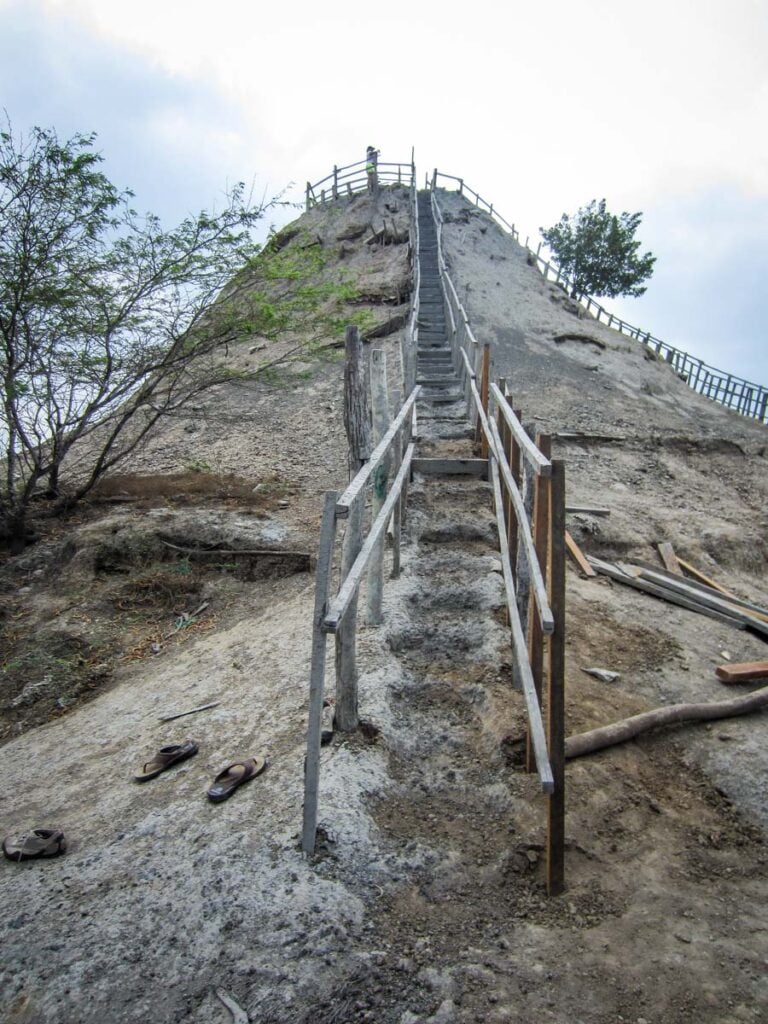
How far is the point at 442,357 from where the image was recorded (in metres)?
12.1

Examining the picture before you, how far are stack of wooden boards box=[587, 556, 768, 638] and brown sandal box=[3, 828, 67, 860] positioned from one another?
4.58 m

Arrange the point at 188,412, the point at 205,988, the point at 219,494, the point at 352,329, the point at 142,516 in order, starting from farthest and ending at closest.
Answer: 1. the point at 188,412
2. the point at 219,494
3. the point at 142,516
4. the point at 352,329
5. the point at 205,988

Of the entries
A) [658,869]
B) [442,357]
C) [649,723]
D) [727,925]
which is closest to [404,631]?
[649,723]

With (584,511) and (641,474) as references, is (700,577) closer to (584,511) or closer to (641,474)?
(584,511)

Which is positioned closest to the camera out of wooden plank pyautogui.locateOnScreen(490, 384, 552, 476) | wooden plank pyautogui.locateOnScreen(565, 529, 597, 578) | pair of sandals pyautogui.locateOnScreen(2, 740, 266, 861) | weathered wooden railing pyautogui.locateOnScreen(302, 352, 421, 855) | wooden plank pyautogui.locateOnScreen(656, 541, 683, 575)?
weathered wooden railing pyautogui.locateOnScreen(302, 352, 421, 855)

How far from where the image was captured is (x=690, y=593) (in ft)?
17.7

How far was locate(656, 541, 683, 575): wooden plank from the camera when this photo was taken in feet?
20.6

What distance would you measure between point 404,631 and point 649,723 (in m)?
1.56

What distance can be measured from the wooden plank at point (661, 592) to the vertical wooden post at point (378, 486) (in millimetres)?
2281

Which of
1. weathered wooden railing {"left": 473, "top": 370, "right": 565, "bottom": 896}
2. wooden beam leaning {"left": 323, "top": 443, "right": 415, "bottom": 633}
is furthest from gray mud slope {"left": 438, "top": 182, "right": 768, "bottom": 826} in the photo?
wooden beam leaning {"left": 323, "top": 443, "right": 415, "bottom": 633}

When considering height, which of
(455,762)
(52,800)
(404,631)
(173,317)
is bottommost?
(52,800)

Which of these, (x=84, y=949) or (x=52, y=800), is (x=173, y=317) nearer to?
(x=52, y=800)

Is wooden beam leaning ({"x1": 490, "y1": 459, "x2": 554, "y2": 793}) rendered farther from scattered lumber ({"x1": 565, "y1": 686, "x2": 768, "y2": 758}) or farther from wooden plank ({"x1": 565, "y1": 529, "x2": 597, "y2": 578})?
wooden plank ({"x1": 565, "y1": 529, "x2": 597, "y2": 578})

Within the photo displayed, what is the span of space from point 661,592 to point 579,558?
0.75 meters
